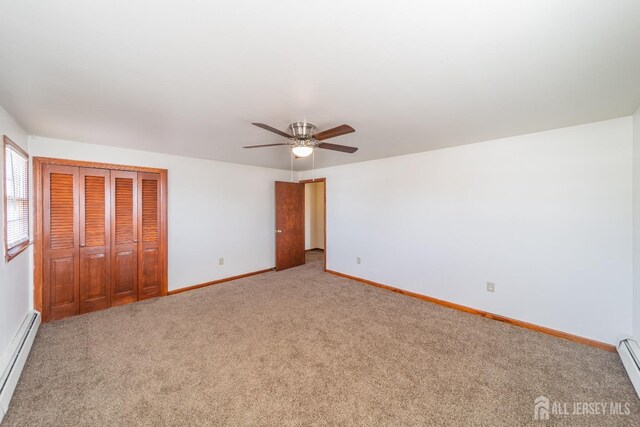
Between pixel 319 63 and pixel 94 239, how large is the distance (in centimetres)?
372

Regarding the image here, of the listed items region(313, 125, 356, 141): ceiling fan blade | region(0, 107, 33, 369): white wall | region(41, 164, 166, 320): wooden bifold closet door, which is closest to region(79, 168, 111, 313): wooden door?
region(41, 164, 166, 320): wooden bifold closet door

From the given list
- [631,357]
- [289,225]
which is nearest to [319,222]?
[289,225]

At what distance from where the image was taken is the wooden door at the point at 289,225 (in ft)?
17.3

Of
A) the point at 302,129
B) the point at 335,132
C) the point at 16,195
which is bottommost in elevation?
the point at 16,195

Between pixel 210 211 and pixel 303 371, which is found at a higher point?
pixel 210 211

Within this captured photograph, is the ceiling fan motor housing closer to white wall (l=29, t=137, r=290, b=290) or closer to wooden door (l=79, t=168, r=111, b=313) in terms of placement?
white wall (l=29, t=137, r=290, b=290)

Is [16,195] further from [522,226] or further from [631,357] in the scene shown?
[631,357]

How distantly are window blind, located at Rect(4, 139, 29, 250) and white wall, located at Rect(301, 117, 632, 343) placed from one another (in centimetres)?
437

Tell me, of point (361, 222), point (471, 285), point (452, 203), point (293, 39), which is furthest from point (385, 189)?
point (293, 39)

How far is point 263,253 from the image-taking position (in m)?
5.19

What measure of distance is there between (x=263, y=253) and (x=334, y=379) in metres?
3.49

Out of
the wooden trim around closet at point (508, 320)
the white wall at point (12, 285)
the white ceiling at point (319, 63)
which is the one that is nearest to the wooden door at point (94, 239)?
the white wall at point (12, 285)

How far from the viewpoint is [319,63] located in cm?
146

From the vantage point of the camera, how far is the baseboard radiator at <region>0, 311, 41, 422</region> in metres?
1.73
